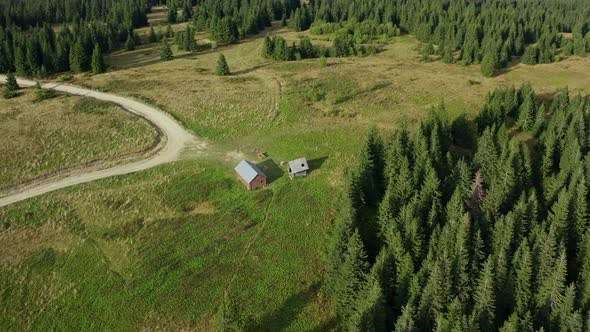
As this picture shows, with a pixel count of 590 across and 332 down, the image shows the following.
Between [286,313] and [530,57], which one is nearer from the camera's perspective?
[286,313]

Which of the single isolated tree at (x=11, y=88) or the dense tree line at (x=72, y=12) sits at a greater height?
the dense tree line at (x=72, y=12)

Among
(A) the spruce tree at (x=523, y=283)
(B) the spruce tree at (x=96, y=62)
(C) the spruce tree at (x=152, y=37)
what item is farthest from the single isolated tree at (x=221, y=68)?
(A) the spruce tree at (x=523, y=283)

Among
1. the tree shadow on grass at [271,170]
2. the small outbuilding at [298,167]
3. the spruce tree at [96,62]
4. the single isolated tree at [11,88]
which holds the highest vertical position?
the spruce tree at [96,62]

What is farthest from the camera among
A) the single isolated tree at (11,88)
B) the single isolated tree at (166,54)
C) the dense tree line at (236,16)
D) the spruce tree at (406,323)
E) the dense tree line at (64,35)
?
the dense tree line at (236,16)

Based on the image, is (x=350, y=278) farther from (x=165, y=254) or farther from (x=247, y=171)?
(x=247, y=171)

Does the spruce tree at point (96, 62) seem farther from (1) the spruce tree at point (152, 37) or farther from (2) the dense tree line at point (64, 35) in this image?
(1) the spruce tree at point (152, 37)

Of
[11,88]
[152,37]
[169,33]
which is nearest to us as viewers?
[11,88]

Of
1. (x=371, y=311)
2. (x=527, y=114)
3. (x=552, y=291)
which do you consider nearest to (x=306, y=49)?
(x=527, y=114)
